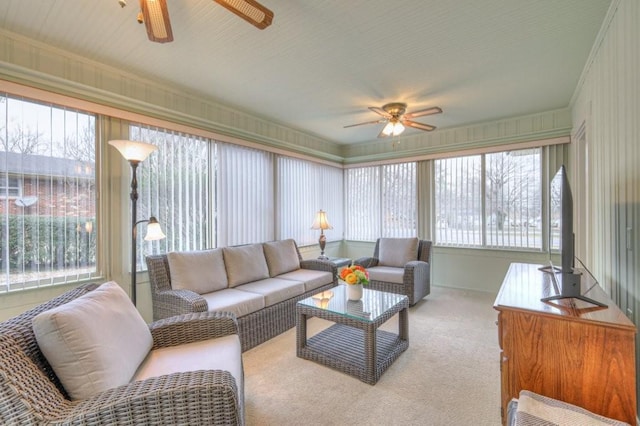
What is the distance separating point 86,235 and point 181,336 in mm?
1634

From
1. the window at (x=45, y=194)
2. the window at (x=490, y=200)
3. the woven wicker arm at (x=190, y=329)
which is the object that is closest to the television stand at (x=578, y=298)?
the woven wicker arm at (x=190, y=329)

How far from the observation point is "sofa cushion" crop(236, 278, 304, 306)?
299 centimetres

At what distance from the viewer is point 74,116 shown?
2.59 metres

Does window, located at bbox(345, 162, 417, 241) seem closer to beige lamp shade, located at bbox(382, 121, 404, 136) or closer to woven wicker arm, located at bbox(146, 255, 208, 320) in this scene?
beige lamp shade, located at bbox(382, 121, 404, 136)

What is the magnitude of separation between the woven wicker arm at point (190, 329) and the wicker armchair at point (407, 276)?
2518mm

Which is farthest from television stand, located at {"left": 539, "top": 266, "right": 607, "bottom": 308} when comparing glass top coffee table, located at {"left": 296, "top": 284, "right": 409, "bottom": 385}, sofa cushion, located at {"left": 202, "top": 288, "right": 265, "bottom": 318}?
sofa cushion, located at {"left": 202, "top": 288, "right": 265, "bottom": 318}

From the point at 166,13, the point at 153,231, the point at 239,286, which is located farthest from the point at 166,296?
the point at 166,13

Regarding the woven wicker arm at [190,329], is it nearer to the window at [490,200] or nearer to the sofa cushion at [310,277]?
the sofa cushion at [310,277]

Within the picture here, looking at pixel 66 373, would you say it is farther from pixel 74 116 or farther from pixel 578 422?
pixel 74 116

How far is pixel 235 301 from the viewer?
2674mm

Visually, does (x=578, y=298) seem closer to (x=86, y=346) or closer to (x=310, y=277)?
(x=86, y=346)

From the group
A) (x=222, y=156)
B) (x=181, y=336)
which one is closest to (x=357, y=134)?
(x=222, y=156)

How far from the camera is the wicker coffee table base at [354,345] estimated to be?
86.0 inches

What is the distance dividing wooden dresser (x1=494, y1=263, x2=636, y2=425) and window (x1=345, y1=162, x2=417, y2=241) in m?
3.85
